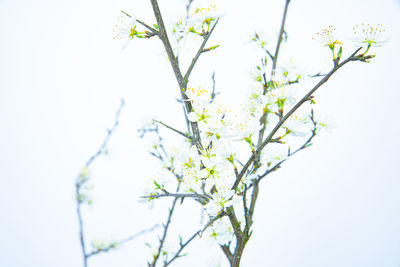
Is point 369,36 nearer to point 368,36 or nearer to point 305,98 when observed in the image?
point 368,36

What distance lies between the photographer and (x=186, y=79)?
0.45 m

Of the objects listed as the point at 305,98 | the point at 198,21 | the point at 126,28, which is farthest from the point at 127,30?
the point at 305,98

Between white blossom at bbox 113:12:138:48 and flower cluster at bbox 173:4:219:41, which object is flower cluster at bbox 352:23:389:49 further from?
white blossom at bbox 113:12:138:48

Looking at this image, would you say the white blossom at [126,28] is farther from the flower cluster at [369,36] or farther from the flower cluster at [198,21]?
the flower cluster at [369,36]

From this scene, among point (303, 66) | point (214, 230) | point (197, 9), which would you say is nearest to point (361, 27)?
point (303, 66)

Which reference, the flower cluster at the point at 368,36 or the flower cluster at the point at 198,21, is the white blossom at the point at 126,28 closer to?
the flower cluster at the point at 198,21

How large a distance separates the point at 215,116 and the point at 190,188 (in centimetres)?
12

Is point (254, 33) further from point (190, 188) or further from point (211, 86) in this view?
→ point (190, 188)

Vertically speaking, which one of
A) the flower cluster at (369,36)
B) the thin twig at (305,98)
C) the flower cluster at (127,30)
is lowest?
the thin twig at (305,98)

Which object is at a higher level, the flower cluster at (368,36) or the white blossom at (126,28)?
the white blossom at (126,28)

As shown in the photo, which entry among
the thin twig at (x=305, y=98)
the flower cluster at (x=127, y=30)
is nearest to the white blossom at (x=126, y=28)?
the flower cluster at (x=127, y=30)

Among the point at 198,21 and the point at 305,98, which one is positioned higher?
the point at 198,21

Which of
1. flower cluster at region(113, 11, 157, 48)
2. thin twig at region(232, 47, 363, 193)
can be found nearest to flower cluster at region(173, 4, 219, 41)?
flower cluster at region(113, 11, 157, 48)

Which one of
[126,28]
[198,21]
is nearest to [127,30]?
[126,28]
